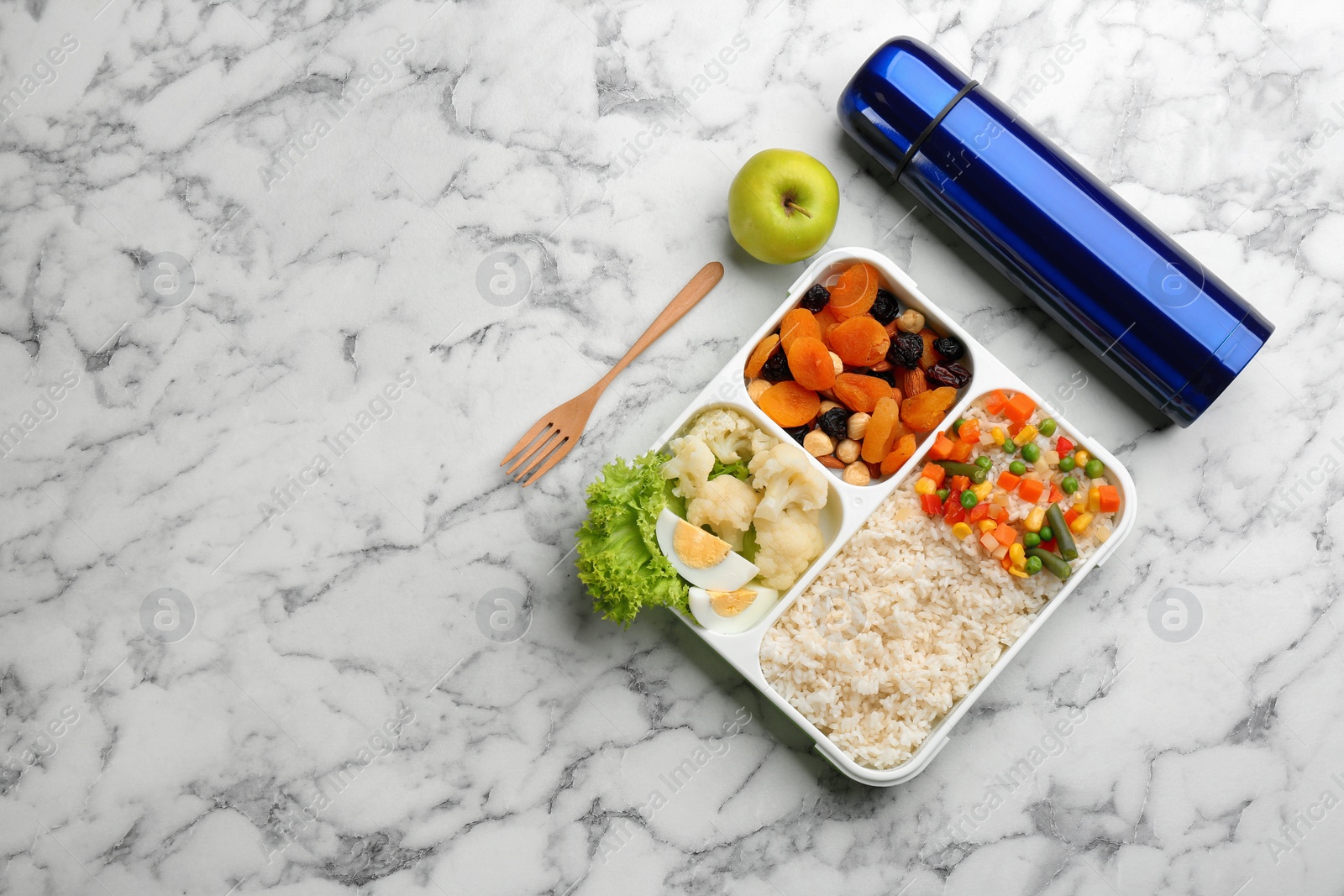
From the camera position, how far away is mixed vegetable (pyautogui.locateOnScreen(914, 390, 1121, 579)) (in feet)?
6.41

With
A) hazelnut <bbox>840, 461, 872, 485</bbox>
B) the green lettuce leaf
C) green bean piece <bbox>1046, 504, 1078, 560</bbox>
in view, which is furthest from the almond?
the green lettuce leaf

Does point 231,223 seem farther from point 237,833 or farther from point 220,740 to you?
point 237,833

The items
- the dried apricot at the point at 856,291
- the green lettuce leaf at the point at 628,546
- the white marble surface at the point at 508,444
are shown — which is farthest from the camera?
the white marble surface at the point at 508,444

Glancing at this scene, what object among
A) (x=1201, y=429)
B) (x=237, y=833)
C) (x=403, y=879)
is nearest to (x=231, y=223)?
(x=237, y=833)

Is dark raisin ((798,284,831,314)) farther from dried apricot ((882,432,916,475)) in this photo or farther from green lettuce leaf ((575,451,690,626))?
green lettuce leaf ((575,451,690,626))

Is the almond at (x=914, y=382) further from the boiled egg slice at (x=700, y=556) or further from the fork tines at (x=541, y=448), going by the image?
the fork tines at (x=541, y=448)

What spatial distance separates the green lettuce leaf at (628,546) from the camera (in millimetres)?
1920

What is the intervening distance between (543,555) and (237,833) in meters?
1.13

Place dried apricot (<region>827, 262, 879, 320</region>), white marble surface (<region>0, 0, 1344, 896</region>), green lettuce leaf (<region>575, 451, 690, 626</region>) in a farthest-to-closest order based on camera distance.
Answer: white marble surface (<region>0, 0, 1344, 896</region>) → dried apricot (<region>827, 262, 879, 320</region>) → green lettuce leaf (<region>575, 451, 690, 626</region>)

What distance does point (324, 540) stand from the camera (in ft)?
7.38

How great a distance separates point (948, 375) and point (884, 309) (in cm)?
23

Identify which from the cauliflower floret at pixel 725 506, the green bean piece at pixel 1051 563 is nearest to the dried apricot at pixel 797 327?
the cauliflower floret at pixel 725 506

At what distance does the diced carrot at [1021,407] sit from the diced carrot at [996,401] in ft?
0.04

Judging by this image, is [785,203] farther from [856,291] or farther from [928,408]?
[928,408]
